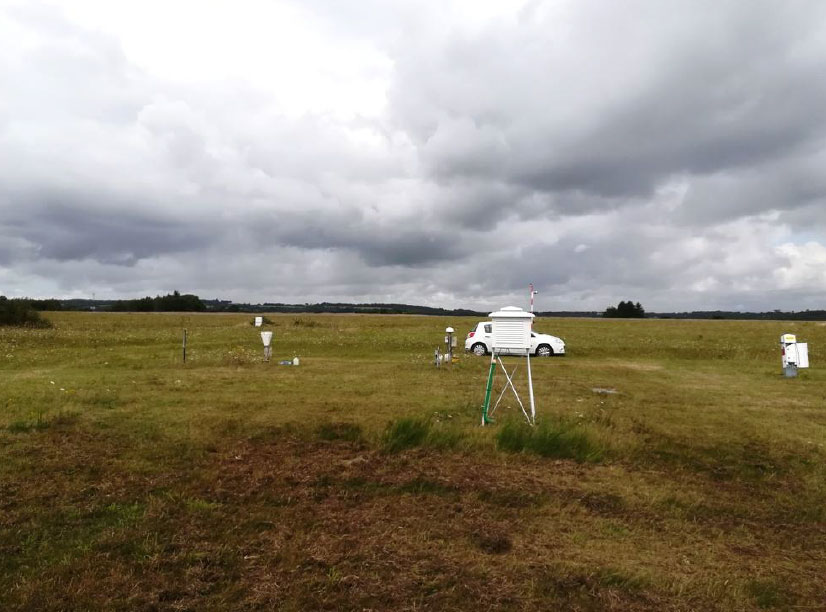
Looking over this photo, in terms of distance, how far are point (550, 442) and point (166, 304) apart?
141 metres

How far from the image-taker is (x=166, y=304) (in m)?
134

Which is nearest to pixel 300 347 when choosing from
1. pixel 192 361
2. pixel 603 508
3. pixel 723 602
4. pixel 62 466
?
pixel 192 361

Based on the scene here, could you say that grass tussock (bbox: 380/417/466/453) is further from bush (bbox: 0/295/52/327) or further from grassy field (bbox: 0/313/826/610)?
bush (bbox: 0/295/52/327)

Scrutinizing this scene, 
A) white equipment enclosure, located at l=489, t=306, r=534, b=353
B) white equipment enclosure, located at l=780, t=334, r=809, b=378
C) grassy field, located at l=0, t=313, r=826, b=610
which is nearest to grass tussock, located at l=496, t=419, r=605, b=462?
grassy field, located at l=0, t=313, r=826, b=610

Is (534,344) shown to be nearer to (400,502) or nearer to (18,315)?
(400,502)

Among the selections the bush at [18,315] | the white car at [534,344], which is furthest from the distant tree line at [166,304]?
the white car at [534,344]

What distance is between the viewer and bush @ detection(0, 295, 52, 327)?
47031mm

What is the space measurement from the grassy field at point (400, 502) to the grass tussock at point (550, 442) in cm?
4

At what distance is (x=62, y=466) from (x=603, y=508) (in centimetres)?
712

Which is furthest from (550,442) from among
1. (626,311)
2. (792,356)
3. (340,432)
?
(626,311)

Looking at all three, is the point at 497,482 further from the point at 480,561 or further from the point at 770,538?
the point at 770,538

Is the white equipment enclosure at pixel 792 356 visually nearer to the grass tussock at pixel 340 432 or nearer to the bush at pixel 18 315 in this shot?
the grass tussock at pixel 340 432

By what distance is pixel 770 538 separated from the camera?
5.93 m

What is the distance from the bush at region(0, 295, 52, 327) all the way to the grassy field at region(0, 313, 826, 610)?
42.1 meters
